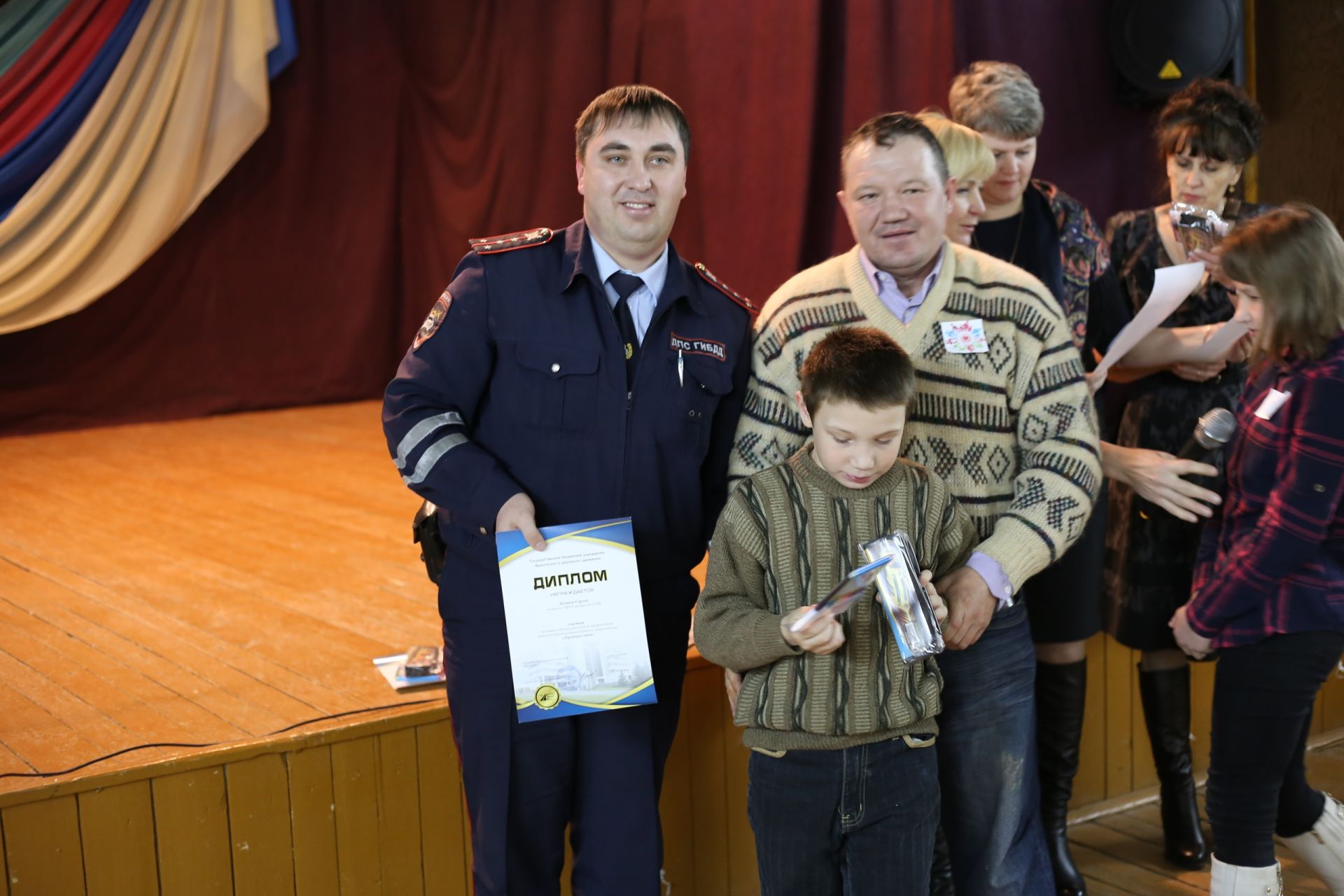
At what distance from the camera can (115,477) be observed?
16.5ft

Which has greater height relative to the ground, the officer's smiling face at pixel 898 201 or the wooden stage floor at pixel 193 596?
the officer's smiling face at pixel 898 201

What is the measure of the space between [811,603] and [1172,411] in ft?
3.89

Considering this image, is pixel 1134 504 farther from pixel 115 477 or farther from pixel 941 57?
pixel 115 477

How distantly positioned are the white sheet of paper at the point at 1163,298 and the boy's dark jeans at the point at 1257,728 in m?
0.55

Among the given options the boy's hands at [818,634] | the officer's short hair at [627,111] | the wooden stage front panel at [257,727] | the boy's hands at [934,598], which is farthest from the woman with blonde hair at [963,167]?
the wooden stage front panel at [257,727]

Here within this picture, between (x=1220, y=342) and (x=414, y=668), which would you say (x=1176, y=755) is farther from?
(x=414, y=668)

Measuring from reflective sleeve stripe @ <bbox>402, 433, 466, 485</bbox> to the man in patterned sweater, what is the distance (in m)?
0.41

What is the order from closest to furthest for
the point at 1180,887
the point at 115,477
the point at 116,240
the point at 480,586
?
the point at 480,586
the point at 1180,887
the point at 115,477
the point at 116,240

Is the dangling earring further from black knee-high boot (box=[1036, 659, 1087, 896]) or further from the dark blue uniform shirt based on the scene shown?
the dark blue uniform shirt

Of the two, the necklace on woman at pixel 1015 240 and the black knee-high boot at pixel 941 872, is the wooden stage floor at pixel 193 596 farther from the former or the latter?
the necklace on woman at pixel 1015 240

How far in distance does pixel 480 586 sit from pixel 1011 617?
0.77 metres

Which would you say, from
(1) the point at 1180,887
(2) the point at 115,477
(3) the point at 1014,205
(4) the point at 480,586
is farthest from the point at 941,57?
(2) the point at 115,477

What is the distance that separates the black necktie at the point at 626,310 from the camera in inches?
75.4

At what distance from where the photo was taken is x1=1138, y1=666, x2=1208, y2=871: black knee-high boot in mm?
2777
